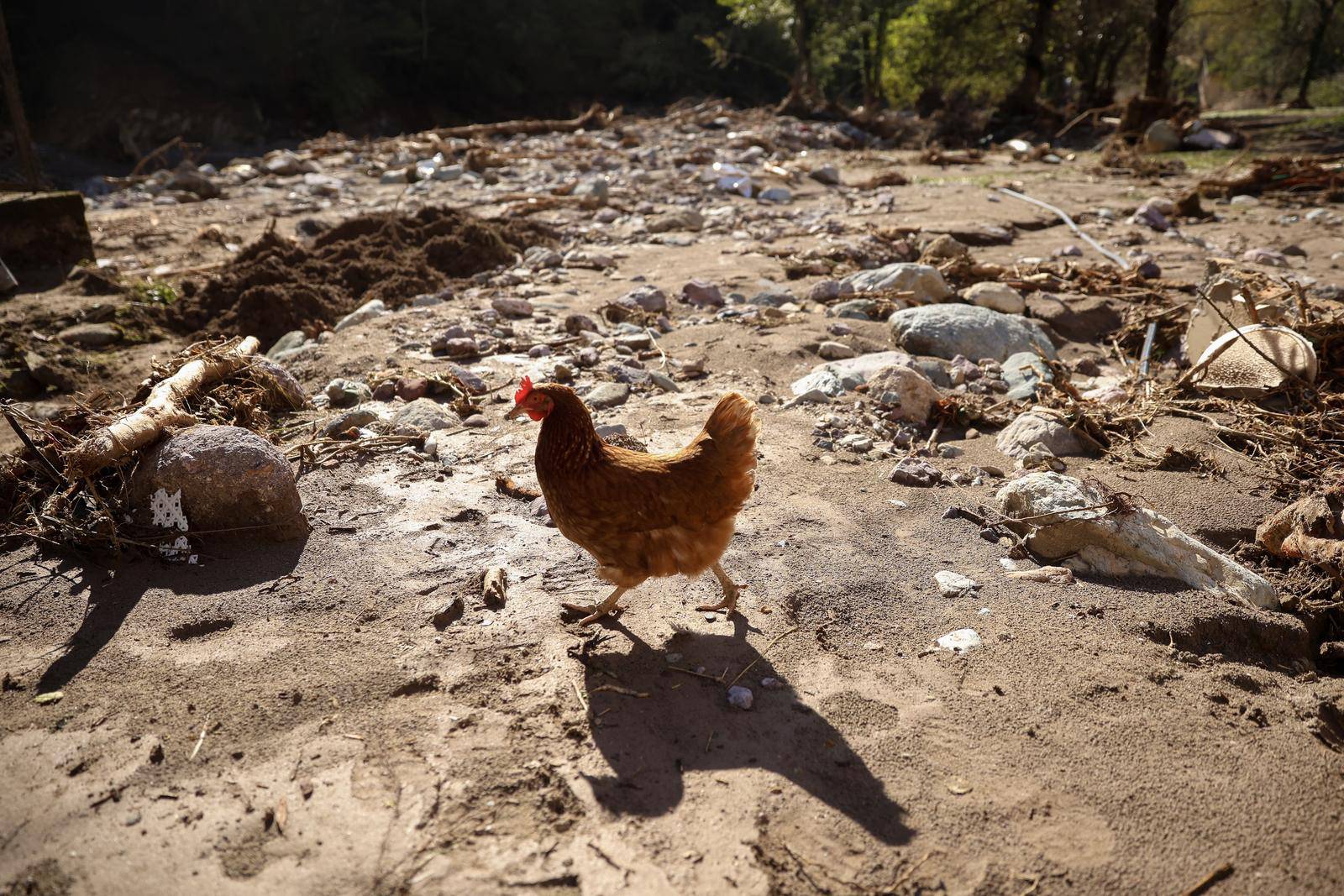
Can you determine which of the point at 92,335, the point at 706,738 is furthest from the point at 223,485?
the point at 92,335

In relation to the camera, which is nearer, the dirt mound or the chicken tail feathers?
the chicken tail feathers

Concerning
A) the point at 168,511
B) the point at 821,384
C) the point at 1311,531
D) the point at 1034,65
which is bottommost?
the point at 1311,531

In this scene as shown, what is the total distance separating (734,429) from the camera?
8.61ft

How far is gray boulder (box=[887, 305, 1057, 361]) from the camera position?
16.2 feet

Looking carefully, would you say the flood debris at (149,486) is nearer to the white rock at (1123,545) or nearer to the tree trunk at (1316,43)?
the white rock at (1123,545)

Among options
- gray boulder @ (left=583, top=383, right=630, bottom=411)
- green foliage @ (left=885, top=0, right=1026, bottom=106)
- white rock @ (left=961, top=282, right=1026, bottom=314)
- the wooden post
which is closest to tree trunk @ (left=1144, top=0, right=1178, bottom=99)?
green foliage @ (left=885, top=0, right=1026, bottom=106)

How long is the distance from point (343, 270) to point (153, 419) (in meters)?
3.70

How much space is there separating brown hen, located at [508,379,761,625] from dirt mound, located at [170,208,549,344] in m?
3.84

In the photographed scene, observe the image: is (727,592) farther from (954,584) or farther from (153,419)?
(153,419)

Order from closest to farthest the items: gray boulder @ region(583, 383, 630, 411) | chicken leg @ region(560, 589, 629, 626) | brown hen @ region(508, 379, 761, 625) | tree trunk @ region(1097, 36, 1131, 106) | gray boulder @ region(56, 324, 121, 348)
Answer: brown hen @ region(508, 379, 761, 625), chicken leg @ region(560, 589, 629, 626), gray boulder @ region(583, 383, 630, 411), gray boulder @ region(56, 324, 121, 348), tree trunk @ region(1097, 36, 1131, 106)

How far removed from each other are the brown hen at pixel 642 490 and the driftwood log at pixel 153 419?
1.69 metres

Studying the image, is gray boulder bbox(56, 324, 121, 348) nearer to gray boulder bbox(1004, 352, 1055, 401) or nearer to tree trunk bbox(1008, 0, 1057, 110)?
gray boulder bbox(1004, 352, 1055, 401)

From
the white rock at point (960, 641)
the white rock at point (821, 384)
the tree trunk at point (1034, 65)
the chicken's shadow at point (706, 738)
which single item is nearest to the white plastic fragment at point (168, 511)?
the chicken's shadow at point (706, 738)

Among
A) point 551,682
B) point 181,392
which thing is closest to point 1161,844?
point 551,682
